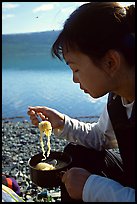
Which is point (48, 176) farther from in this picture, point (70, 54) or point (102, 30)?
point (102, 30)

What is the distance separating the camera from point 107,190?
1491 millimetres

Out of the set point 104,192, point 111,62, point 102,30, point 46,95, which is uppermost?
point 102,30

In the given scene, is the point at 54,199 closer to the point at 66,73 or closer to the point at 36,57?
the point at 66,73

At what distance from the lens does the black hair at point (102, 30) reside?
1.50 meters

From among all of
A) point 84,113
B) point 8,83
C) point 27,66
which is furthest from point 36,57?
point 84,113

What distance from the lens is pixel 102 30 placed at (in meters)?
1.52

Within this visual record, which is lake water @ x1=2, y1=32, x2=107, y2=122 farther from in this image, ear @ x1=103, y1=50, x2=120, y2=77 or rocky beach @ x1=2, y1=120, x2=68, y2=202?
ear @ x1=103, y1=50, x2=120, y2=77

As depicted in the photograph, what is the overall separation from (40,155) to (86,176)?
1.45 feet

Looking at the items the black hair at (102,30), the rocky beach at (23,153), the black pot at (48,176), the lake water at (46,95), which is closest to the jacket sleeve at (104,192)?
the black pot at (48,176)

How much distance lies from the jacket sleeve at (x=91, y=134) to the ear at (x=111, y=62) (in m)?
0.46

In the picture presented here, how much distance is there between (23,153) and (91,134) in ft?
7.23

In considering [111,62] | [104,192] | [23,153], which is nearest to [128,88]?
[111,62]

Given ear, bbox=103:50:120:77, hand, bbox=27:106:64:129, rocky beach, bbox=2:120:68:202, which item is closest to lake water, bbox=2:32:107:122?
rocky beach, bbox=2:120:68:202

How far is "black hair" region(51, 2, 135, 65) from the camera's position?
4.93 ft
